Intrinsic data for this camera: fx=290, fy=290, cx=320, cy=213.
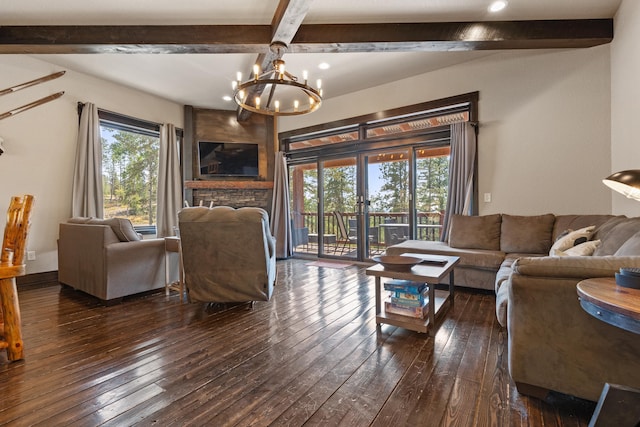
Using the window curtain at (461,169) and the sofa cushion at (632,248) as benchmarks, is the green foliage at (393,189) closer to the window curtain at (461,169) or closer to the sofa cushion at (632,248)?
the window curtain at (461,169)

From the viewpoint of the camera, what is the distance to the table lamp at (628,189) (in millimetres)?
1125

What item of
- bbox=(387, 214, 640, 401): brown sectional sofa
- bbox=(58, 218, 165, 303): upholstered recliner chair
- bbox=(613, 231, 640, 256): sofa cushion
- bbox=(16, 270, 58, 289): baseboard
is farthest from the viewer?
bbox=(16, 270, 58, 289): baseboard

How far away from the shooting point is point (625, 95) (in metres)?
2.87

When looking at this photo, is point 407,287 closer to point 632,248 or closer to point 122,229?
point 632,248

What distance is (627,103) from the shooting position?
2826 mm

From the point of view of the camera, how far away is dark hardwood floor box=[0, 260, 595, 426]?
1.40 meters

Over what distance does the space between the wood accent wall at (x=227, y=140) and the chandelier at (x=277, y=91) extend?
2.08 ft

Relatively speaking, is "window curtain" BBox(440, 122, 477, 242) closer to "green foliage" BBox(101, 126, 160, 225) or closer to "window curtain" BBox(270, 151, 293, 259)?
"window curtain" BBox(270, 151, 293, 259)

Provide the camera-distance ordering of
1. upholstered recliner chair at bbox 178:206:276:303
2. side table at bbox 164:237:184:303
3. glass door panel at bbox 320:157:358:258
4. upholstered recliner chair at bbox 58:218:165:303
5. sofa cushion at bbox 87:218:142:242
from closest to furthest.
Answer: upholstered recliner chair at bbox 178:206:276:303
upholstered recliner chair at bbox 58:218:165:303
sofa cushion at bbox 87:218:142:242
side table at bbox 164:237:184:303
glass door panel at bbox 320:157:358:258

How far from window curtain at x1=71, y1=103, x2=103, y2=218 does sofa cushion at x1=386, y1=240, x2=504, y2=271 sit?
14.7ft

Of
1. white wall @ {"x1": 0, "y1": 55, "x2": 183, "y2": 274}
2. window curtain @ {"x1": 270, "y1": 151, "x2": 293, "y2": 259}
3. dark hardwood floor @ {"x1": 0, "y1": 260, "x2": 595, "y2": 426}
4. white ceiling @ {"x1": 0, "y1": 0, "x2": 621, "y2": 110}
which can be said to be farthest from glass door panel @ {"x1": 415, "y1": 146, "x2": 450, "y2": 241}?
white wall @ {"x1": 0, "y1": 55, "x2": 183, "y2": 274}

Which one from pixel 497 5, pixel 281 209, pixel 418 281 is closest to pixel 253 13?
pixel 497 5

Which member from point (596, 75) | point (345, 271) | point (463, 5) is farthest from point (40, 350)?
point (596, 75)

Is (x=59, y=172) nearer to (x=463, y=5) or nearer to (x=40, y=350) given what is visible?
(x=40, y=350)
